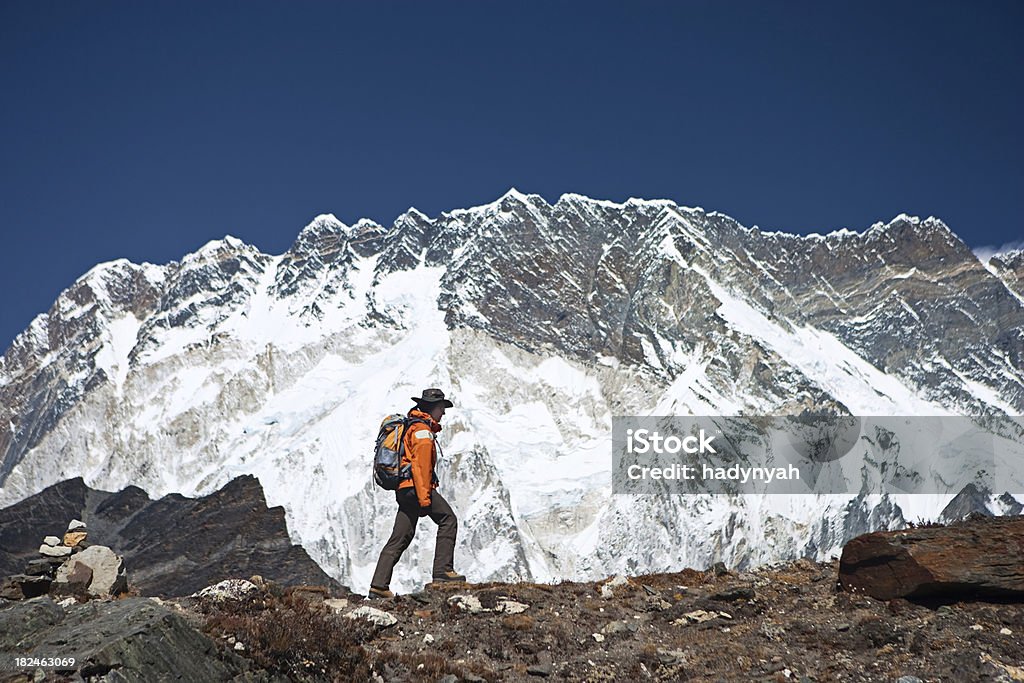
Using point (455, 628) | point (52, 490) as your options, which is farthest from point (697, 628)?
point (52, 490)

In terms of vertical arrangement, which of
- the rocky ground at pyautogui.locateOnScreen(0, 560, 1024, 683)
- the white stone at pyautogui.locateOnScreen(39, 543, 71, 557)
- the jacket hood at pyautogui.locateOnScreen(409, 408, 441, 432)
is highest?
the jacket hood at pyautogui.locateOnScreen(409, 408, 441, 432)

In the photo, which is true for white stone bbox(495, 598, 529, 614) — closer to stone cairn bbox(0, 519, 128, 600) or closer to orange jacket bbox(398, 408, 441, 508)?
orange jacket bbox(398, 408, 441, 508)

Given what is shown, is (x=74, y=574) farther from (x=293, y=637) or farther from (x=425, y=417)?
(x=425, y=417)

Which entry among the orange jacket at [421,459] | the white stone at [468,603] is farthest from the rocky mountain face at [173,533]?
the white stone at [468,603]

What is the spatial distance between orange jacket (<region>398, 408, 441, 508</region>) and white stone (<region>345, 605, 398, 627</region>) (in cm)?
239

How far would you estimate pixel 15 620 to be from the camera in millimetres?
11977

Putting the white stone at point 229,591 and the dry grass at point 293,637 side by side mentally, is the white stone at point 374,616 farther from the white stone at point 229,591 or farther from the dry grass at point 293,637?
the white stone at point 229,591

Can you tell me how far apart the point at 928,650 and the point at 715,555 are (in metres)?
188

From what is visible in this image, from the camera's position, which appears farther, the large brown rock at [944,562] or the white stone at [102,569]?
the white stone at [102,569]

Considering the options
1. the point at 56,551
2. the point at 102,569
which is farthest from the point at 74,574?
the point at 56,551

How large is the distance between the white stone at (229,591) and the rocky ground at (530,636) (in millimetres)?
47

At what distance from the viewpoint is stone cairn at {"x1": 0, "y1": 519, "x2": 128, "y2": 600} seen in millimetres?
15859

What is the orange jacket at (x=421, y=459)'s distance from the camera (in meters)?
17.6

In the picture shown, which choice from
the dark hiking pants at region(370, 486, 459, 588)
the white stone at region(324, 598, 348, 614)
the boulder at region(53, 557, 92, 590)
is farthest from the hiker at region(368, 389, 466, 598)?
the boulder at region(53, 557, 92, 590)
